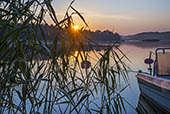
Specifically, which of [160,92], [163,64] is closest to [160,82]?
[160,92]

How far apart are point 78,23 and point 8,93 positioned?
72 centimetres

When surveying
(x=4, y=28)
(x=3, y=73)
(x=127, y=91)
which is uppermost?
(x=4, y=28)

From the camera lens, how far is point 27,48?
1.49 metres

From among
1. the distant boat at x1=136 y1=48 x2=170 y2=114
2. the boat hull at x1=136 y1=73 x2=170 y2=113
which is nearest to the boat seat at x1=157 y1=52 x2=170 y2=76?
the distant boat at x1=136 y1=48 x2=170 y2=114

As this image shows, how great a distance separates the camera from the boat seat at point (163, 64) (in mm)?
4672

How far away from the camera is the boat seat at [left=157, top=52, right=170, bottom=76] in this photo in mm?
4672

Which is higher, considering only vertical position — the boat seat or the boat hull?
the boat seat

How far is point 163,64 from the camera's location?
4738mm

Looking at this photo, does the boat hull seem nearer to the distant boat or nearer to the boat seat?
the distant boat

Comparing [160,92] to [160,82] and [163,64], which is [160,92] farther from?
[163,64]

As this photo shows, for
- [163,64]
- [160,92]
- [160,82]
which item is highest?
[163,64]

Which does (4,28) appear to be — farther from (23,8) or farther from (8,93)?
(8,93)

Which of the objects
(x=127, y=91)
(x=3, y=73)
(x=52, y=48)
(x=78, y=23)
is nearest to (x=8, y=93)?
(x=3, y=73)

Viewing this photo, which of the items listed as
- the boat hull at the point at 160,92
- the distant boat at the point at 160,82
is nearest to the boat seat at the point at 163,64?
the distant boat at the point at 160,82
